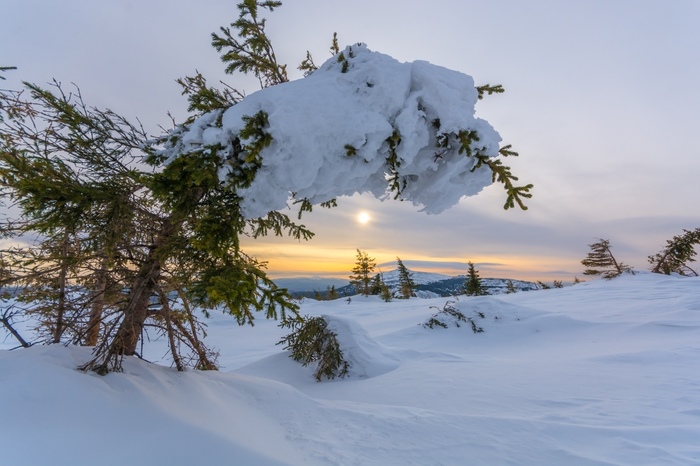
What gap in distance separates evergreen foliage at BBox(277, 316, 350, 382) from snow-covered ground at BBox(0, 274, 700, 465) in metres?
0.27

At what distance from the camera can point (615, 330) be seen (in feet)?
29.5

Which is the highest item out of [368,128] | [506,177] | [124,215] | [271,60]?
[271,60]

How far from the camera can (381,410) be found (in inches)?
182

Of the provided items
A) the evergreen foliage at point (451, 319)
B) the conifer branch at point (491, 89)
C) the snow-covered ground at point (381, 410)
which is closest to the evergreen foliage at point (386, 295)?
the evergreen foliage at point (451, 319)

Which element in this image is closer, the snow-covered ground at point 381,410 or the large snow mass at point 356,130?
the snow-covered ground at point 381,410

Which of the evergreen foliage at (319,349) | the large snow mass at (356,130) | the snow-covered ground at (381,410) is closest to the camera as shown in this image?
the snow-covered ground at (381,410)

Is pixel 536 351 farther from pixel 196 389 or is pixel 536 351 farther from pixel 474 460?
pixel 196 389

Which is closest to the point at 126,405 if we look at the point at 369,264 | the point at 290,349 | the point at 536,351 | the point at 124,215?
the point at 124,215

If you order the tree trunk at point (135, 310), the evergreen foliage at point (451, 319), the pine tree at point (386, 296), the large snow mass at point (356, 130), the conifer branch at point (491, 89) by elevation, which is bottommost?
the pine tree at point (386, 296)

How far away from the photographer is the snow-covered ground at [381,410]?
2662 mm

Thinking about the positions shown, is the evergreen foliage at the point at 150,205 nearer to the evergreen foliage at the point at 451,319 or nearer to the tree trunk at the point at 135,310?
the tree trunk at the point at 135,310

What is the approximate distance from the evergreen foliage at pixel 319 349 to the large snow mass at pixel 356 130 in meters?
4.79

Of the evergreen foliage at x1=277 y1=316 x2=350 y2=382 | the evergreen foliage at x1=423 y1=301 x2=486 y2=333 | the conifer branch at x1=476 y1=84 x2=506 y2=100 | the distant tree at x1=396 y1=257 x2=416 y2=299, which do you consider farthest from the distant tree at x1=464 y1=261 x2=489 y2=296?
the conifer branch at x1=476 y1=84 x2=506 y2=100

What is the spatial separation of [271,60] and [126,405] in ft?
17.8
